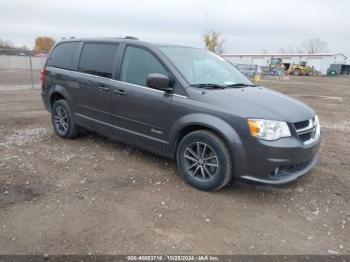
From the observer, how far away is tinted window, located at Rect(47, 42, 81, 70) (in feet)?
19.4

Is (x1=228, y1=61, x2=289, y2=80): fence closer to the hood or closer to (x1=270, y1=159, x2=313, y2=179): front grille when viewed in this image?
the hood

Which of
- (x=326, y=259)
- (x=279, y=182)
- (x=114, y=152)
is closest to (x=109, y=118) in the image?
(x=114, y=152)

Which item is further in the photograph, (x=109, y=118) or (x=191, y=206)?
(x=109, y=118)

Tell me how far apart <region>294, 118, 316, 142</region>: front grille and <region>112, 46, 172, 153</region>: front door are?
1.60 metres

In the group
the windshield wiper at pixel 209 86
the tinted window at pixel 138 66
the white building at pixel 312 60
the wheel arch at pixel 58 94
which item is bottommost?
the wheel arch at pixel 58 94

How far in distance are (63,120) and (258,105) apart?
376 cm

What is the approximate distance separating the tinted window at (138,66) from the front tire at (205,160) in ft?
3.42

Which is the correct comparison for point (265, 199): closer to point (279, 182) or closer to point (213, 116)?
point (279, 182)

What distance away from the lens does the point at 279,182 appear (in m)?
3.87

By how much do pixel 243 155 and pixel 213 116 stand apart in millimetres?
575

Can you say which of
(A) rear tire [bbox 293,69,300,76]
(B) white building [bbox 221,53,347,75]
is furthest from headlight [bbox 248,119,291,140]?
(B) white building [bbox 221,53,347,75]

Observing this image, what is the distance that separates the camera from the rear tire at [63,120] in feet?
19.7

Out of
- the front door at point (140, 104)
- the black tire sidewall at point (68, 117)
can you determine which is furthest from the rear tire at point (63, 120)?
the front door at point (140, 104)

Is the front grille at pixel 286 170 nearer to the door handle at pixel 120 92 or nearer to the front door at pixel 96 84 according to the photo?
the door handle at pixel 120 92
